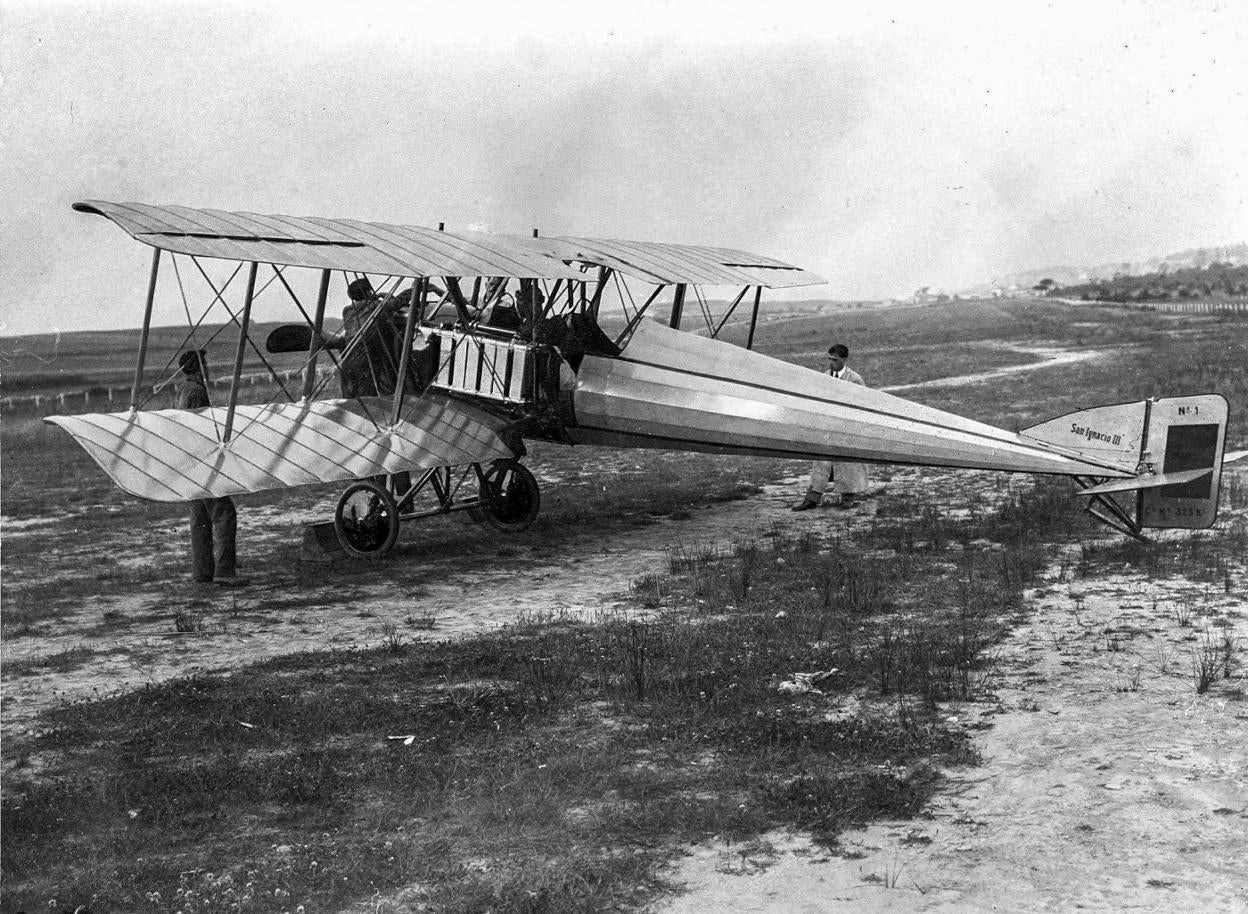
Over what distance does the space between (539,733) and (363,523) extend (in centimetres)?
555

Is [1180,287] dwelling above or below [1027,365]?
above

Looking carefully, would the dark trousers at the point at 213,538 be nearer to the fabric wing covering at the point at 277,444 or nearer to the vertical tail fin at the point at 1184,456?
the fabric wing covering at the point at 277,444

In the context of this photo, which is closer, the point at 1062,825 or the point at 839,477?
the point at 1062,825

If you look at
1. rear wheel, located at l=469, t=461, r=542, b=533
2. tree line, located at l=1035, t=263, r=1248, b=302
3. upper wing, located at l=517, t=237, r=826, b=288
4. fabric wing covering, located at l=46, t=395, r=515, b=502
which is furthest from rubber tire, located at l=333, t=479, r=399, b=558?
tree line, located at l=1035, t=263, r=1248, b=302

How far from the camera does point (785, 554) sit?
1110 cm

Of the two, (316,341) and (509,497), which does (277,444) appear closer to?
(316,341)

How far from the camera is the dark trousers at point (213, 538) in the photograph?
10.6 meters

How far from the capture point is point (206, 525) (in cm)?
1068

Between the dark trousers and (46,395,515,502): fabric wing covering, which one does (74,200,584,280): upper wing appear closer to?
(46,395,515,502): fabric wing covering

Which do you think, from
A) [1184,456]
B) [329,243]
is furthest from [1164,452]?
[329,243]

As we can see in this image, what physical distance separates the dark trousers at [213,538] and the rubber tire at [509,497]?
304 centimetres

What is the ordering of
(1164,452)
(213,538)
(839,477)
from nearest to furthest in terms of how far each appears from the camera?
1. (1164,452)
2. (213,538)
3. (839,477)

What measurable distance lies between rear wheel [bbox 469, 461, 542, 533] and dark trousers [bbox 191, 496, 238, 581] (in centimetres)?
301

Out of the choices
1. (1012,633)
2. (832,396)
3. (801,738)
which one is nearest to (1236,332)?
(832,396)
